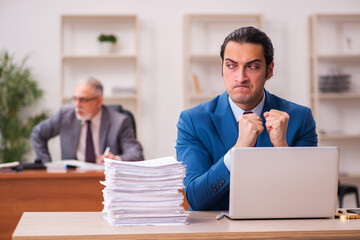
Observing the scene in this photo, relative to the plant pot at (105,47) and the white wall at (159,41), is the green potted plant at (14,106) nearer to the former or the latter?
the white wall at (159,41)

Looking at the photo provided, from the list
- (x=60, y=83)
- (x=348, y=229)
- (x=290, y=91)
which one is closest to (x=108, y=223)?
(x=348, y=229)

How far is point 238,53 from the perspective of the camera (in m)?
1.86

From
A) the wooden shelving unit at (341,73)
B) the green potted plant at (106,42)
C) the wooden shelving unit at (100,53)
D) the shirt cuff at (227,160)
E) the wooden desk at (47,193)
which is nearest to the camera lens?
the shirt cuff at (227,160)

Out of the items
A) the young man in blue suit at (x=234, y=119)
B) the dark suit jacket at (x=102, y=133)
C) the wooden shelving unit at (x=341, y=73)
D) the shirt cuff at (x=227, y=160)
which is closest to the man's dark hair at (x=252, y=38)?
the young man in blue suit at (x=234, y=119)

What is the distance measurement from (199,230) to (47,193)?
1.91 metres

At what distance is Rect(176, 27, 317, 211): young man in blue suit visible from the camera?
5.74 ft

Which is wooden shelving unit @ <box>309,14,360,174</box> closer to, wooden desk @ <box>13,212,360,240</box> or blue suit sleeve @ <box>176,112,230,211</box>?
blue suit sleeve @ <box>176,112,230,211</box>

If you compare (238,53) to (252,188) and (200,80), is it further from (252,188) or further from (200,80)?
(200,80)

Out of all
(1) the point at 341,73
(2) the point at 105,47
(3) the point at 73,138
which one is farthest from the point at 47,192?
(1) the point at 341,73

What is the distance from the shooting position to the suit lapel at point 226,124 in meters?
1.89

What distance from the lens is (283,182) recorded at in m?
1.44

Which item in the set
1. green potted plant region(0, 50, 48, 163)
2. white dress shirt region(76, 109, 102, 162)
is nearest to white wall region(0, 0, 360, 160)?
green potted plant region(0, 50, 48, 163)

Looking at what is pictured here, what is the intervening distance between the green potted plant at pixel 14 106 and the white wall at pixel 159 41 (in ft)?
0.80

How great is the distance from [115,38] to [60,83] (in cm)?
75
